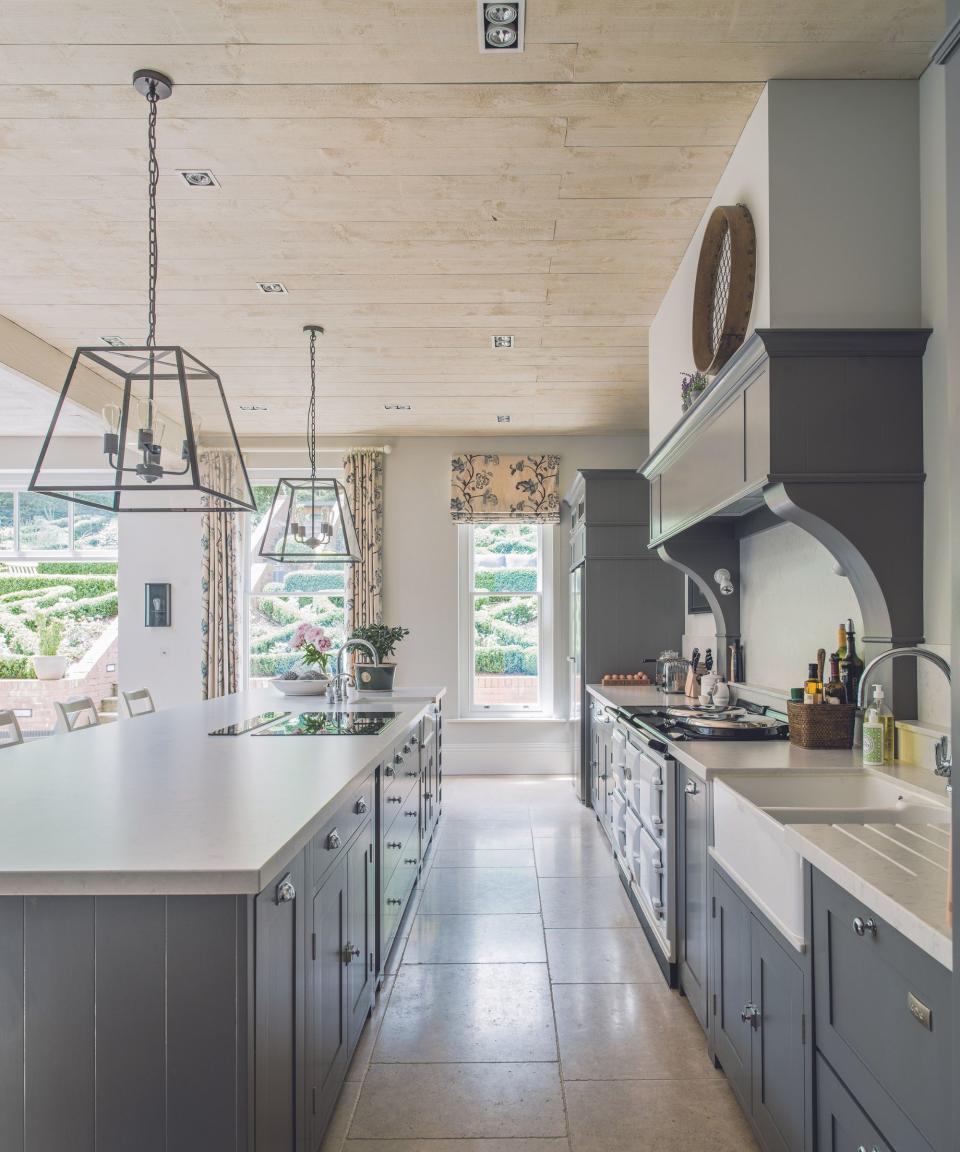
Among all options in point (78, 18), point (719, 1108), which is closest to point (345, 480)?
point (78, 18)

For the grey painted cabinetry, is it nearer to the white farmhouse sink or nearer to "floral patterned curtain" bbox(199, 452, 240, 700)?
the white farmhouse sink

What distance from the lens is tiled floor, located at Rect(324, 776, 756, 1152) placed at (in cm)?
212

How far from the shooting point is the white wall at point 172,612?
6859 millimetres

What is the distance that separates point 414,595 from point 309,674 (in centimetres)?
231

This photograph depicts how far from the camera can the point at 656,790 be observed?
→ 306 cm

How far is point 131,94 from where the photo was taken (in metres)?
2.48

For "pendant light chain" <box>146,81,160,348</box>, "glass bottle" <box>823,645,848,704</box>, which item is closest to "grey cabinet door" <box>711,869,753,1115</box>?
"glass bottle" <box>823,645,848,704</box>

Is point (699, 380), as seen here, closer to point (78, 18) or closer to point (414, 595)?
point (78, 18)

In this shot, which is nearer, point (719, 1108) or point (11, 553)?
point (719, 1108)

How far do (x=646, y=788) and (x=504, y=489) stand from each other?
13.3 ft

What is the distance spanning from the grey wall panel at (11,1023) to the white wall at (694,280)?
8.07ft

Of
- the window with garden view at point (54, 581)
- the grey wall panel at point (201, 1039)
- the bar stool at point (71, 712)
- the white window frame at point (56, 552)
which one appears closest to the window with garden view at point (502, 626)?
the white window frame at point (56, 552)

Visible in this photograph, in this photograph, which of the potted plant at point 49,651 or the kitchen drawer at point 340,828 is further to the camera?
the potted plant at point 49,651

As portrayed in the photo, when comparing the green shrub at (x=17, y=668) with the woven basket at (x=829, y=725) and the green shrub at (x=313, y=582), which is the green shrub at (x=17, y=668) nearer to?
the green shrub at (x=313, y=582)
